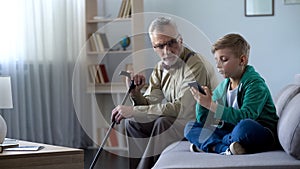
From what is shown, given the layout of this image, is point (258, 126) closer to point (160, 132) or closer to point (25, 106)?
point (160, 132)

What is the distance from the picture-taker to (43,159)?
3064 mm

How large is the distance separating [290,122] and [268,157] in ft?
0.57

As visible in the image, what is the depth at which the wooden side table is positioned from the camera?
119 inches

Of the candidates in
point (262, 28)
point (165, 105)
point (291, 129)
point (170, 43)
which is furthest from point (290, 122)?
point (262, 28)

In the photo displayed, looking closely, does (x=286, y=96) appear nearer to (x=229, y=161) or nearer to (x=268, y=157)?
(x=268, y=157)

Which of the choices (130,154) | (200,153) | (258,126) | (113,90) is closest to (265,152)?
(258,126)

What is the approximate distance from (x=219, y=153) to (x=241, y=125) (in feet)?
0.64

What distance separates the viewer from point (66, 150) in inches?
122

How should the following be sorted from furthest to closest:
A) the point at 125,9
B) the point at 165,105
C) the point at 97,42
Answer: the point at 97,42
the point at 125,9
the point at 165,105

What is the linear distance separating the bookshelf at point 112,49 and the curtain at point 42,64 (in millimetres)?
133

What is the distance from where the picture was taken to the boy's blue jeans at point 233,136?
8.43 feet

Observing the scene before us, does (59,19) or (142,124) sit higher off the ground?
(59,19)

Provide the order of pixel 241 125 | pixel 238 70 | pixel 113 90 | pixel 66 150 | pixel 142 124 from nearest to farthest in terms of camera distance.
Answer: pixel 241 125 < pixel 238 70 < pixel 66 150 < pixel 142 124 < pixel 113 90

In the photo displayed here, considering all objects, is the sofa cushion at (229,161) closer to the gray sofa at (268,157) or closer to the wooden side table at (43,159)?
the gray sofa at (268,157)
